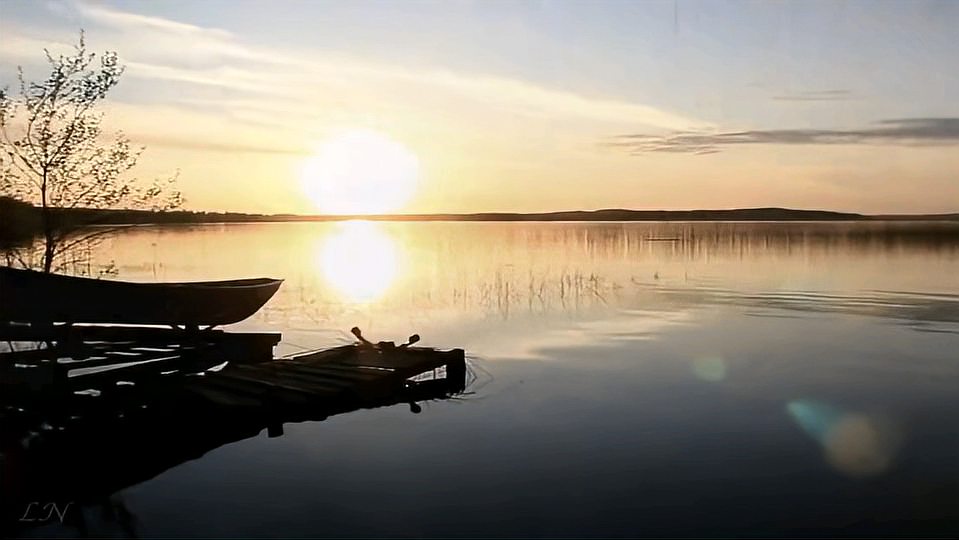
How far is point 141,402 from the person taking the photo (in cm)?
1135

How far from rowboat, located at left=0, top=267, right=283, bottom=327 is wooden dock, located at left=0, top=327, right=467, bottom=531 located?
453 millimetres

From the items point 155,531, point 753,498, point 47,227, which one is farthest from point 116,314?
point 753,498

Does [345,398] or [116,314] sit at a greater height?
[116,314]

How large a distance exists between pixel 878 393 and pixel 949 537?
751 cm

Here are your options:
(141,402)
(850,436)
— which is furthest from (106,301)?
(850,436)

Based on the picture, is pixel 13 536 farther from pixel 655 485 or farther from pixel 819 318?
pixel 819 318

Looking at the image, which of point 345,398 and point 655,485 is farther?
point 345,398

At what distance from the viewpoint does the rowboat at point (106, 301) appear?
13.0 m

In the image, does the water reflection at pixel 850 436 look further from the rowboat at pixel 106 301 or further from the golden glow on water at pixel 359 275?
the golden glow on water at pixel 359 275

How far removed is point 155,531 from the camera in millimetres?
8570

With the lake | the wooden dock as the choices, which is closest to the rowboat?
the wooden dock

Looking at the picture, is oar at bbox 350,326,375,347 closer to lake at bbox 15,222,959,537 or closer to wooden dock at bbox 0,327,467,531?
wooden dock at bbox 0,327,467,531

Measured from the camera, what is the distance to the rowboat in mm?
13031

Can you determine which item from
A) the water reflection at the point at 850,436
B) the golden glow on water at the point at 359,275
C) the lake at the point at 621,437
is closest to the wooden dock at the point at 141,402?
the lake at the point at 621,437
